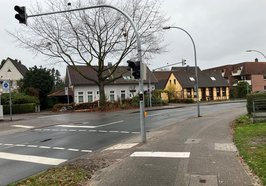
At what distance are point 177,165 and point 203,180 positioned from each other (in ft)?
5.47

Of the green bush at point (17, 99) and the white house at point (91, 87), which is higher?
the white house at point (91, 87)

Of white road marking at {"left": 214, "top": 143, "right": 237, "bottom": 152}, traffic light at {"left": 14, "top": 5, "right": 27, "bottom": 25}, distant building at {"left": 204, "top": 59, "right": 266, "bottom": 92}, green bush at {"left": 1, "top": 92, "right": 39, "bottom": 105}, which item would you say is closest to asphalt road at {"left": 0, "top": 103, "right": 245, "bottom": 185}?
white road marking at {"left": 214, "top": 143, "right": 237, "bottom": 152}

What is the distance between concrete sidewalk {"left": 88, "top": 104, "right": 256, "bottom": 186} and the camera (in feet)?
26.5

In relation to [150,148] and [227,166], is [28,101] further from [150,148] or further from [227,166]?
[227,166]

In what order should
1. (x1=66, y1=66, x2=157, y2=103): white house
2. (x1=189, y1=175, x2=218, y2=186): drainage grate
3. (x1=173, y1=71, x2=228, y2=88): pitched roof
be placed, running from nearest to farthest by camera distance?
(x1=189, y1=175, x2=218, y2=186): drainage grate
(x1=66, y1=66, x2=157, y2=103): white house
(x1=173, y1=71, x2=228, y2=88): pitched roof

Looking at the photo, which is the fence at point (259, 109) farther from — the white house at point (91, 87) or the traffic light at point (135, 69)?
the white house at point (91, 87)

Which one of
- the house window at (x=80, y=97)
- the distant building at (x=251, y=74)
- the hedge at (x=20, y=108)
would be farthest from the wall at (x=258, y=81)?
the hedge at (x=20, y=108)

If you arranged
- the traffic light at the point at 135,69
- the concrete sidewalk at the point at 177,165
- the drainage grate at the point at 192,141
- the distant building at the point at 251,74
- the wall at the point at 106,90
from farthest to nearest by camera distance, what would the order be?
the distant building at the point at 251,74, the wall at the point at 106,90, the traffic light at the point at 135,69, the drainage grate at the point at 192,141, the concrete sidewalk at the point at 177,165

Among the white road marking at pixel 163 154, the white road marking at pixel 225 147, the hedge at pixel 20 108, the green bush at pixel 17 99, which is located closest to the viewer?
the white road marking at pixel 163 154

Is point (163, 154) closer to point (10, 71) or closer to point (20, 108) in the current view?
point (20, 108)

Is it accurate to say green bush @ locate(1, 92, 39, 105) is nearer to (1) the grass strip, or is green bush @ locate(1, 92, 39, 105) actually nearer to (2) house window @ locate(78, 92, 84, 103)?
(2) house window @ locate(78, 92, 84, 103)

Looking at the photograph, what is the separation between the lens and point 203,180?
8031 millimetres

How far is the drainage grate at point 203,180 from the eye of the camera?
7744 mm

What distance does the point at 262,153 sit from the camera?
1055cm
